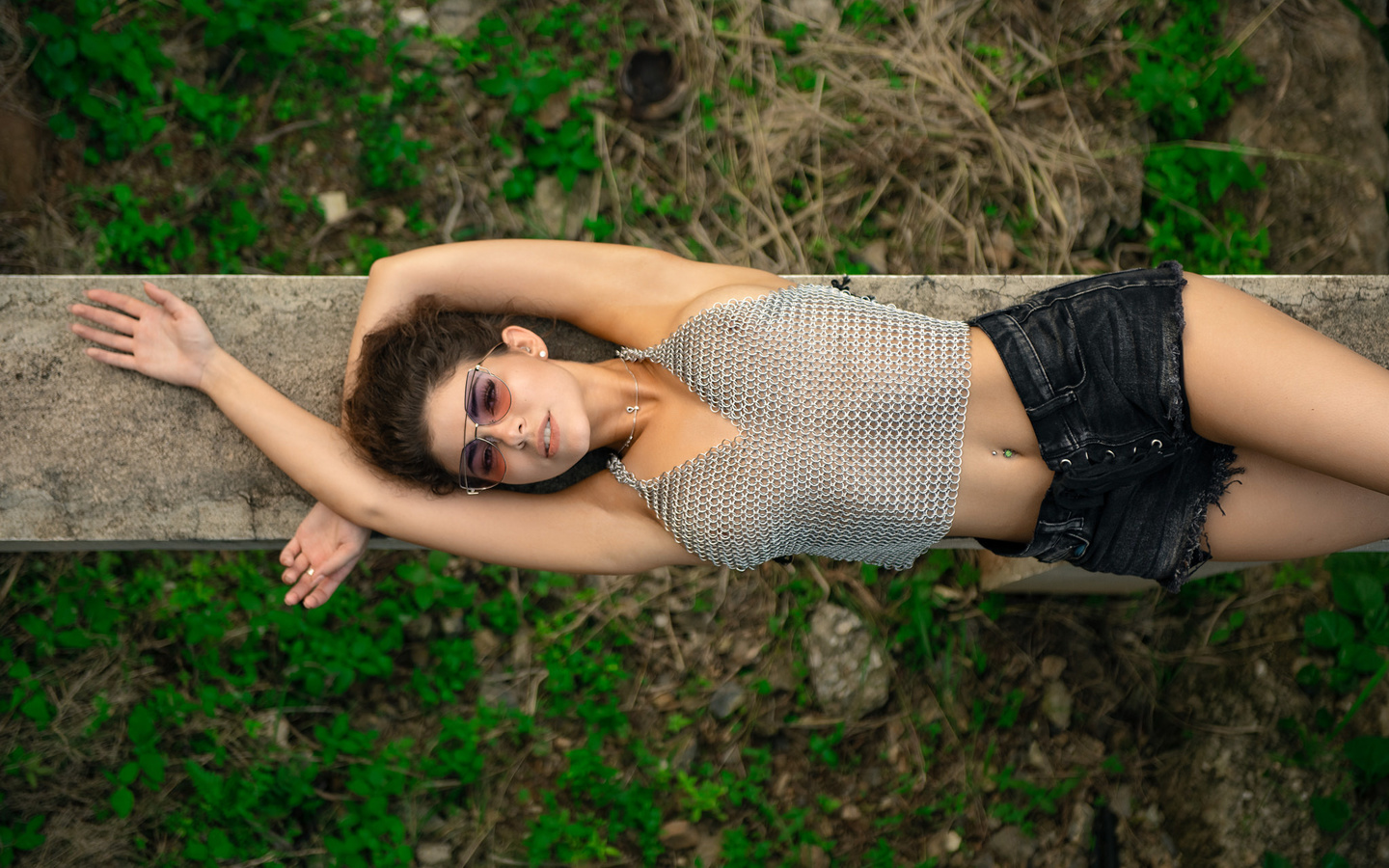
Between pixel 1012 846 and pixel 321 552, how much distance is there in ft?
10.4

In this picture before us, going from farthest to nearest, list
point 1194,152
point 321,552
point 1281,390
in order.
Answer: point 1194,152, point 321,552, point 1281,390

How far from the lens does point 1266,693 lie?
144 inches

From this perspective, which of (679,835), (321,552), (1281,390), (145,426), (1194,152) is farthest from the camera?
(1194,152)

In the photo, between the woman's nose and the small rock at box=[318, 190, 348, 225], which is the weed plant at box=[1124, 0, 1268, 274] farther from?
the small rock at box=[318, 190, 348, 225]

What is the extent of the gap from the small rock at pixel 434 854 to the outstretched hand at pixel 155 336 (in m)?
2.20

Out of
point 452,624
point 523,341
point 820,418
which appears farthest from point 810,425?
point 452,624

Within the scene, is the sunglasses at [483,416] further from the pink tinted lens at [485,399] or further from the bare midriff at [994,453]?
the bare midriff at [994,453]

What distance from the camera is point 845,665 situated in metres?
3.71

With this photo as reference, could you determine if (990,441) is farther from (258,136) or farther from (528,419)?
(258,136)

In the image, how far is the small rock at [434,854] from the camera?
359 cm

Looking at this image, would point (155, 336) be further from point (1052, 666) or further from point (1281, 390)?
point (1052, 666)

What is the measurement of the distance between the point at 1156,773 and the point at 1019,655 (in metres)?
0.82

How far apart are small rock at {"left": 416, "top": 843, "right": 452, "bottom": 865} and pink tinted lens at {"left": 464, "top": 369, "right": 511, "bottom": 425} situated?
7.28 ft

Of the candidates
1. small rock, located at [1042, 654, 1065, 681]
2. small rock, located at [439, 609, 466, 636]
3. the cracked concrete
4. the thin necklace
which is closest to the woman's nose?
the thin necklace
